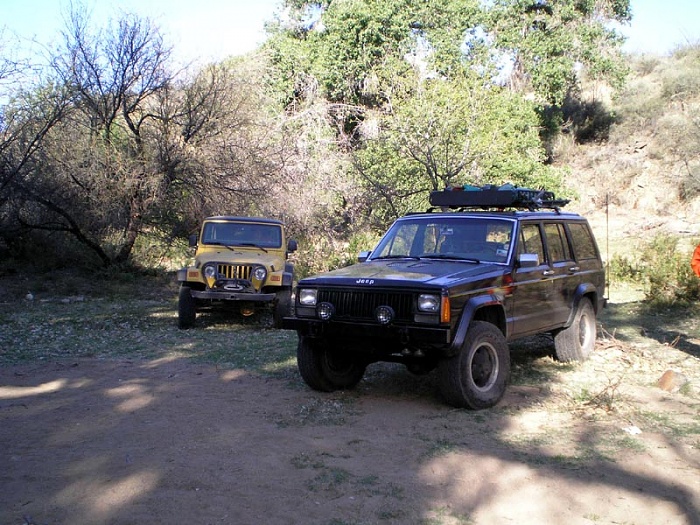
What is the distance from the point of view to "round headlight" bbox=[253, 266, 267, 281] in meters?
11.0

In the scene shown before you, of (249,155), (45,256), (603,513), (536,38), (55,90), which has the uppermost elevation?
(536,38)

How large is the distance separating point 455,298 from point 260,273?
5.38m

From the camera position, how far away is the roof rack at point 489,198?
25.7ft

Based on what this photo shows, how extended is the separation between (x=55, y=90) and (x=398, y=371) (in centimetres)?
1275

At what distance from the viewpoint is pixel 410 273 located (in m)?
6.52

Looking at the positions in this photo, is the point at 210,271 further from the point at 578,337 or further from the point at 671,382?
the point at 671,382

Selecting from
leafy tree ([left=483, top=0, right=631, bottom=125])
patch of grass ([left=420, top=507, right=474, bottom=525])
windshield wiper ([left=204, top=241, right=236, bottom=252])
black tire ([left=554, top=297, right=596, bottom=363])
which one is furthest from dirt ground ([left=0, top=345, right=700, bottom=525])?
leafy tree ([left=483, top=0, right=631, bottom=125])

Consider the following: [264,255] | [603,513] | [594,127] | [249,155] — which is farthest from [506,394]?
[594,127]

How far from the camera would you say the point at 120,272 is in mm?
18109

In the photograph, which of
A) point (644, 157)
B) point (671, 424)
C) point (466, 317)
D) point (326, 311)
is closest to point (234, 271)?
point (326, 311)

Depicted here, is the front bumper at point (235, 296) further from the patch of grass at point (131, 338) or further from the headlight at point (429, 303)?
the headlight at point (429, 303)

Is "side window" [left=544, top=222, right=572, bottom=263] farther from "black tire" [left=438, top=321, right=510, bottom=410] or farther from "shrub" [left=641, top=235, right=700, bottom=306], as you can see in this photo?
"shrub" [left=641, top=235, right=700, bottom=306]

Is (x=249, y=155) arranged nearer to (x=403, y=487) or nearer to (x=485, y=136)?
(x=485, y=136)

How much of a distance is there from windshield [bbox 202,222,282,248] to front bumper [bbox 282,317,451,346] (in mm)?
5443
